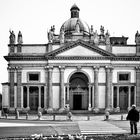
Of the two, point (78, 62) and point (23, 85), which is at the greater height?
point (78, 62)

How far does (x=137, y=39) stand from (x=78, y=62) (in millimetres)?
10397

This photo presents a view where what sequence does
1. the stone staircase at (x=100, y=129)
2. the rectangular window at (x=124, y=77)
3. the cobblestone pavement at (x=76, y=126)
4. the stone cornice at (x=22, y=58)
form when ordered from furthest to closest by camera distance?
the rectangular window at (x=124, y=77)
the stone cornice at (x=22, y=58)
the cobblestone pavement at (x=76, y=126)
the stone staircase at (x=100, y=129)

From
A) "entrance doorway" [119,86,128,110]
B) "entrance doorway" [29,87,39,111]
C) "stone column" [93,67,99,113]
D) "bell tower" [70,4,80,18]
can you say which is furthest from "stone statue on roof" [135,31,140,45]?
"entrance doorway" [29,87,39,111]

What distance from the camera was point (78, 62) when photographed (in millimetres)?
50062

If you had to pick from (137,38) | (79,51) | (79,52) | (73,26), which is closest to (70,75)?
(79,52)

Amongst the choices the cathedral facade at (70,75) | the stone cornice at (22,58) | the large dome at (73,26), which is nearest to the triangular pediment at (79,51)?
the cathedral facade at (70,75)

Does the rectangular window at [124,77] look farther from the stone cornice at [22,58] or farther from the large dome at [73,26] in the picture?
the large dome at [73,26]

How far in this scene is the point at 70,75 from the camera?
50156mm

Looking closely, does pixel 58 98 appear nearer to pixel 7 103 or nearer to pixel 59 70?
pixel 59 70

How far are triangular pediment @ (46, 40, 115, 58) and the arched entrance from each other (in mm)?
3517

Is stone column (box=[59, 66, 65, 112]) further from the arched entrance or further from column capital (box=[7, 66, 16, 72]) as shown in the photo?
column capital (box=[7, 66, 16, 72])

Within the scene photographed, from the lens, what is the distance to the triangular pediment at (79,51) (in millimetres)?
49781

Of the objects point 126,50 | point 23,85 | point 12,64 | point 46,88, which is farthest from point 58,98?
point 126,50

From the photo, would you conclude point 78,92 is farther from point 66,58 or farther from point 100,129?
point 100,129
